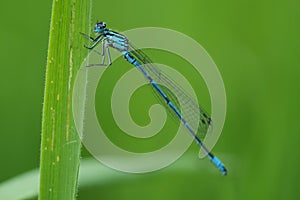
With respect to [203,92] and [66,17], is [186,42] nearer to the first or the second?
[203,92]

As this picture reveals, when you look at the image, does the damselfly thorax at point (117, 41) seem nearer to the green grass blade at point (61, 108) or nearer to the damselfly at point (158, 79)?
the damselfly at point (158, 79)

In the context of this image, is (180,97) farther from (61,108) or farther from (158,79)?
(61,108)

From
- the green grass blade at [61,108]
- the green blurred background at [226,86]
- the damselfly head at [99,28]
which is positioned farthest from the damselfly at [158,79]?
the green grass blade at [61,108]

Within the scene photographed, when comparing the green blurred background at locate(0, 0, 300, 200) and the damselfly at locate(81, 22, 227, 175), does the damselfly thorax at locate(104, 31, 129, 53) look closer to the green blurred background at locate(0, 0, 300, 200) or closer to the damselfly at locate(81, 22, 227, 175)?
the damselfly at locate(81, 22, 227, 175)

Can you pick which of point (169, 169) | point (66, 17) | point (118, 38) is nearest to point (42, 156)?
point (66, 17)

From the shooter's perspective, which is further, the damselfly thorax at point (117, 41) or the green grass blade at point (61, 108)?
the damselfly thorax at point (117, 41)
